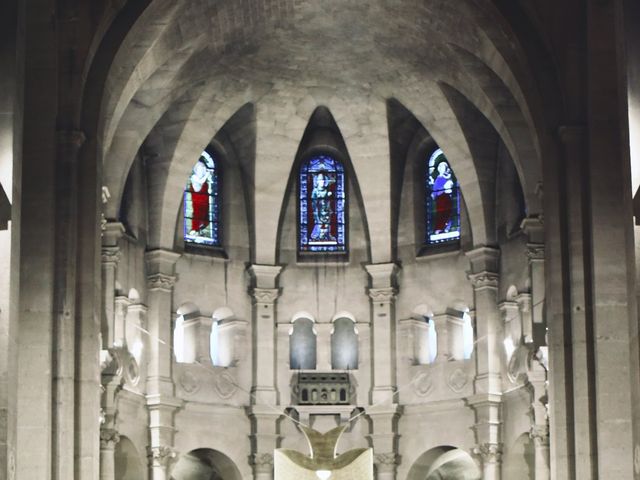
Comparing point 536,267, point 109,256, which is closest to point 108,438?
point 109,256

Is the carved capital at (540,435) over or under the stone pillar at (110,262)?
under

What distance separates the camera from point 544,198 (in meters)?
43.5

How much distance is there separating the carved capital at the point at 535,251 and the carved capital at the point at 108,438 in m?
11.6

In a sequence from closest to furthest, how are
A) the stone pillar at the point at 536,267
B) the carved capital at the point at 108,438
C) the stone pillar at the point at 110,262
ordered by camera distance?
the carved capital at the point at 108,438 → the stone pillar at the point at 536,267 → the stone pillar at the point at 110,262

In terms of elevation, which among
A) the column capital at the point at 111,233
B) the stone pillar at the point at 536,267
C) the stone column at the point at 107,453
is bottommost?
the stone column at the point at 107,453

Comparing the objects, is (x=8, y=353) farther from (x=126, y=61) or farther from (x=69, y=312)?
(x=126, y=61)

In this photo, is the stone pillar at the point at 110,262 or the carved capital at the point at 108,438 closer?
the carved capital at the point at 108,438

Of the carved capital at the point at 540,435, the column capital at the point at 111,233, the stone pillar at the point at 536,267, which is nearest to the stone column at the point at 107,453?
the column capital at the point at 111,233

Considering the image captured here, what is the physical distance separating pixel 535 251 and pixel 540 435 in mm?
4682

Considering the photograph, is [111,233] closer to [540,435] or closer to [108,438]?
[108,438]

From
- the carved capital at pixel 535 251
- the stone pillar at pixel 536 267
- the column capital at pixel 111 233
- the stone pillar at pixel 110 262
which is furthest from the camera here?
the column capital at pixel 111 233

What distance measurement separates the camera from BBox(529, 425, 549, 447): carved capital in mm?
48562

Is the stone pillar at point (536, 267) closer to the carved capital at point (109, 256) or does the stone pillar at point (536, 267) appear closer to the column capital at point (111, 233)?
the column capital at point (111, 233)

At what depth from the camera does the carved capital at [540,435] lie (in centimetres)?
4856
